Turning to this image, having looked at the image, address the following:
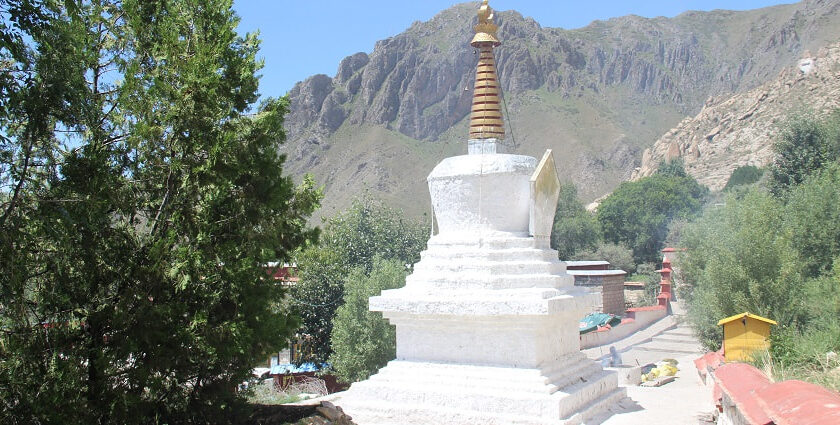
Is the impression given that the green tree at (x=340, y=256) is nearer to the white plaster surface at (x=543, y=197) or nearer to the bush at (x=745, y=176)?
the white plaster surface at (x=543, y=197)

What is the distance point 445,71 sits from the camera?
117m

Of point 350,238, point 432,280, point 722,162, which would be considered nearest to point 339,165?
point 722,162

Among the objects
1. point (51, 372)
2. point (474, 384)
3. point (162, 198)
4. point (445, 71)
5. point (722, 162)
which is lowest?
point (474, 384)

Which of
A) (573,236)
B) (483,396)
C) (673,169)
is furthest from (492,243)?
(673,169)

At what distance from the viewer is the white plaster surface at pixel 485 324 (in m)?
9.44

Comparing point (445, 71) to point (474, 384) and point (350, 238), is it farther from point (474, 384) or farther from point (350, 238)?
point (474, 384)

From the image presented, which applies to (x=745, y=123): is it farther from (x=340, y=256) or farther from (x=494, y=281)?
(x=494, y=281)

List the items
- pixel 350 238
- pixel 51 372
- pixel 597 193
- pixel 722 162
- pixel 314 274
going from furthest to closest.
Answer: pixel 597 193 < pixel 722 162 < pixel 350 238 < pixel 314 274 < pixel 51 372

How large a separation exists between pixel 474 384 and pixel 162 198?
190 inches

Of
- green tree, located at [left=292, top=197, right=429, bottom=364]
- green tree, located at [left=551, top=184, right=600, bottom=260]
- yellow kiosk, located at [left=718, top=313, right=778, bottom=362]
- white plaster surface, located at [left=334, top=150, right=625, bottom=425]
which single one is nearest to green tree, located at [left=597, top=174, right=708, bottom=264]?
green tree, located at [left=551, top=184, right=600, bottom=260]

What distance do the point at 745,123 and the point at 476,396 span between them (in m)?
69.9

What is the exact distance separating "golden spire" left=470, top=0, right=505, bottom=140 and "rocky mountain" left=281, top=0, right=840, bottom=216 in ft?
208

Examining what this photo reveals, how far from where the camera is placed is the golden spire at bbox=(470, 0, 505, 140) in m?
11.3

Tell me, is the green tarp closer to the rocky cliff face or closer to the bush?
the bush
